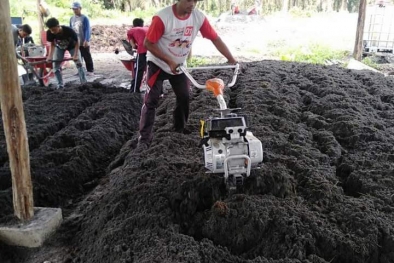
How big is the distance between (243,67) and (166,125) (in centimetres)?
401

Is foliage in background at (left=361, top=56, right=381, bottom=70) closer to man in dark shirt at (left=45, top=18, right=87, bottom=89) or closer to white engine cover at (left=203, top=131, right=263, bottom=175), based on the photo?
man in dark shirt at (left=45, top=18, right=87, bottom=89)

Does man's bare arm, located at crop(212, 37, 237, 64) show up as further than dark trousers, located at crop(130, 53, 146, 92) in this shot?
No

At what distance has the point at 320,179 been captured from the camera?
3195mm

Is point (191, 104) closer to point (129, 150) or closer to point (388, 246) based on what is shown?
point (129, 150)

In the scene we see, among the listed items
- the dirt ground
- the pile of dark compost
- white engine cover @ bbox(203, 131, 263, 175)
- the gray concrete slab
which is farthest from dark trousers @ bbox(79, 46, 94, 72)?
white engine cover @ bbox(203, 131, 263, 175)

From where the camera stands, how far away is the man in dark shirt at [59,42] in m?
7.40

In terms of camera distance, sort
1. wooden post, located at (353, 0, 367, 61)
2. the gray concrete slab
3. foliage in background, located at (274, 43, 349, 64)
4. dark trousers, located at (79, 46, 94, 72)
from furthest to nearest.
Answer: foliage in background, located at (274, 43, 349, 64), wooden post, located at (353, 0, 367, 61), dark trousers, located at (79, 46, 94, 72), the gray concrete slab

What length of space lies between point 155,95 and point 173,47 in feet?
1.73

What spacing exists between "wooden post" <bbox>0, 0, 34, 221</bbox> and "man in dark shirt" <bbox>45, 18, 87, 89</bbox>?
4.96 meters

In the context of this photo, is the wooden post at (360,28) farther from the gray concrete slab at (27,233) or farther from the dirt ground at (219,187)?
the gray concrete slab at (27,233)

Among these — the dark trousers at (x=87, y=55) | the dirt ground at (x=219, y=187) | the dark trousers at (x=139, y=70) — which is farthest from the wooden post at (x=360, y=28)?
the dark trousers at (x=87, y=55)

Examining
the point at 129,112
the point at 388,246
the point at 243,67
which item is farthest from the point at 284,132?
the point at 243,67

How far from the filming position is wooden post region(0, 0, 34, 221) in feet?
8.71

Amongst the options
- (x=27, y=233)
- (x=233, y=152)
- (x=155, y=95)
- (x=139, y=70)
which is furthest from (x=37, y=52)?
(x=233, y=152)
